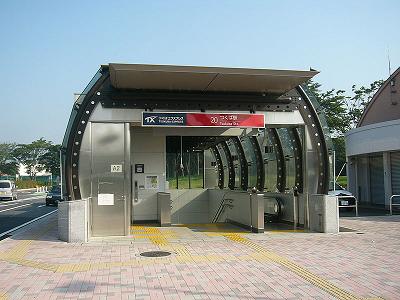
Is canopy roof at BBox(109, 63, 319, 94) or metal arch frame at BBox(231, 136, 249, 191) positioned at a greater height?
canopy roof at BBox(109, 63, 319, 94)

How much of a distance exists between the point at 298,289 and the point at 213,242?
4.20m

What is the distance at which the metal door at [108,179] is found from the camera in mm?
10906

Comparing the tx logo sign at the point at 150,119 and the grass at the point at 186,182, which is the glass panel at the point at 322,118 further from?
the grass at the point at 186,182

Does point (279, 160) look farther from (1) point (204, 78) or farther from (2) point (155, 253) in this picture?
(2) point (155, 253)

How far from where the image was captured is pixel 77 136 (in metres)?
10.7

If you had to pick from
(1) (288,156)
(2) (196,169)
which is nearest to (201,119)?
(1) (288,156)

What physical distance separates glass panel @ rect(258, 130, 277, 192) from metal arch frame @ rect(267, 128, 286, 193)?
1.08ft

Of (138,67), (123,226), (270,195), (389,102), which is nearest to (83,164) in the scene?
(123,226)

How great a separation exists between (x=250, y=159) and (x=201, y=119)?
231 inches

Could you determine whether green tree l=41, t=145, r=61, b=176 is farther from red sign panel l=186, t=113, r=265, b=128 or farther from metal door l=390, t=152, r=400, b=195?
red sign panel l=186, t=113, r=265, b=128

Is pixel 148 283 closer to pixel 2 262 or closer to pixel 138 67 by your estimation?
pixel 2 262

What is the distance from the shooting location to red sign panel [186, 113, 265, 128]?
36.0 feet

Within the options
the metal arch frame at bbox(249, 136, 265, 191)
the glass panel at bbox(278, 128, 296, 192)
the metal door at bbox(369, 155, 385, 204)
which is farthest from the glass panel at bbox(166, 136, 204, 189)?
the metal door at bbox(369, 155, 385, 204)

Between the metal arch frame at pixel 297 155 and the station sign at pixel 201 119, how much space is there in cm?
137
